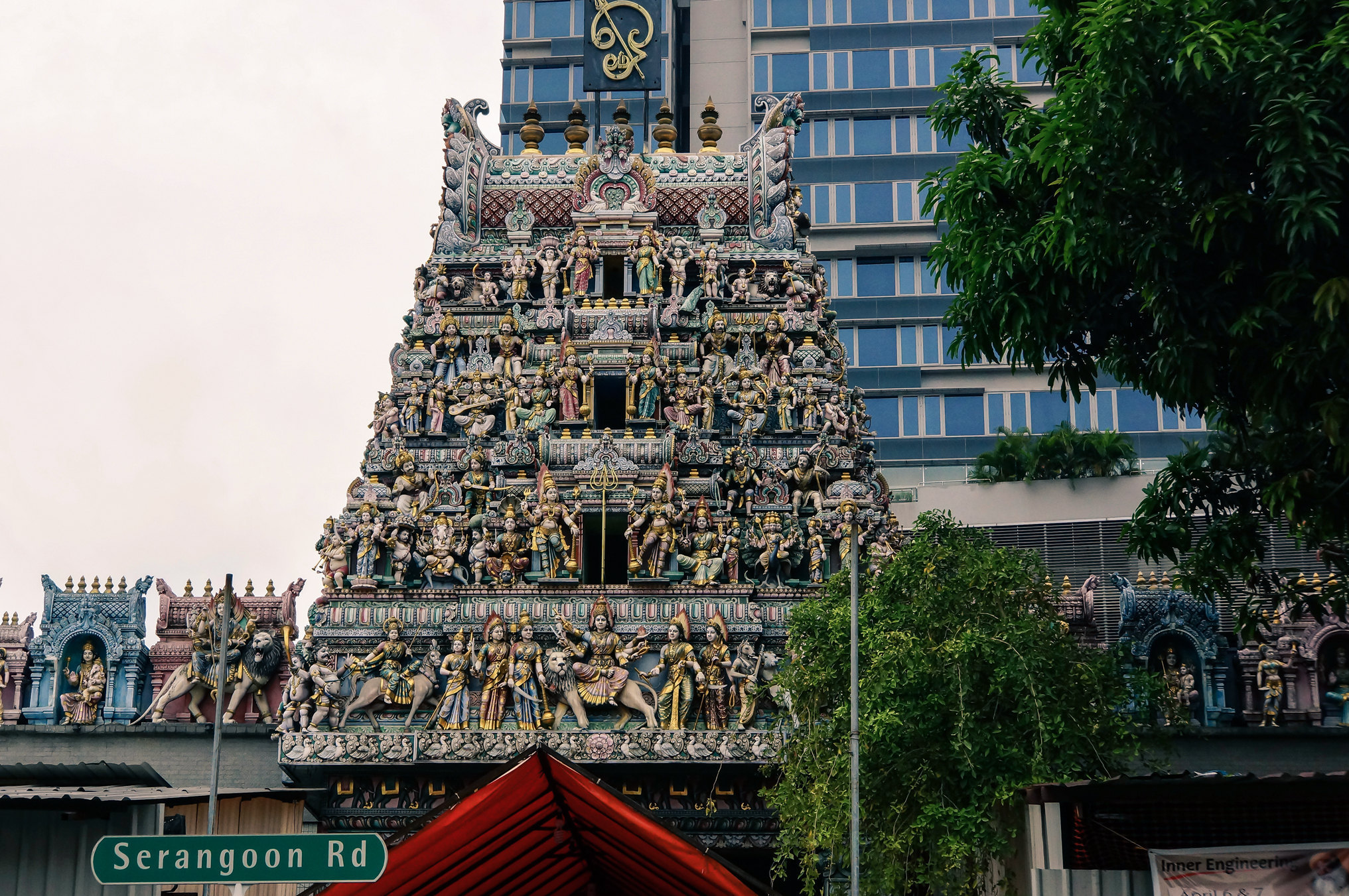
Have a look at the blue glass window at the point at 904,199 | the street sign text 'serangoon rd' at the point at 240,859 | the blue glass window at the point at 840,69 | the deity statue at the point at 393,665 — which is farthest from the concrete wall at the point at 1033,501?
the street sign text 'serangoon rd' at the point at 240,859

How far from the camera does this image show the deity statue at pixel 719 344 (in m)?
36.2

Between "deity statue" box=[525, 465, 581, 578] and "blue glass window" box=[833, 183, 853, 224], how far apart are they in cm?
3336

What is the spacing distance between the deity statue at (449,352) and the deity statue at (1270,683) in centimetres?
1764

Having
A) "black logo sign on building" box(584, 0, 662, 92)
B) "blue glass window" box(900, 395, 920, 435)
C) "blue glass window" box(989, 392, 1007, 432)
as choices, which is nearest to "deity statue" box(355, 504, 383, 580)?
"black logo sign on building" box(584, 0, 662, 92)

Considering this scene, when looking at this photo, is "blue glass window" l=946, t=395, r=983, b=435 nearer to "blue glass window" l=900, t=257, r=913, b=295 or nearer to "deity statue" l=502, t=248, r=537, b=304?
"blue glass window" l=900, t=257, r=913, b=295

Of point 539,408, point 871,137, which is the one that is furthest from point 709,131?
point 871,137

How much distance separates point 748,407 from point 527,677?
790 centimetres

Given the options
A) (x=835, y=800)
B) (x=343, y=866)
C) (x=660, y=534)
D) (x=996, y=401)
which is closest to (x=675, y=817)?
(x=660, y=534)

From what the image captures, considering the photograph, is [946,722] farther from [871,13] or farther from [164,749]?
[871,13]

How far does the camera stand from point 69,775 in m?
22.2

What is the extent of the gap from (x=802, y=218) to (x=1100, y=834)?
25.3m

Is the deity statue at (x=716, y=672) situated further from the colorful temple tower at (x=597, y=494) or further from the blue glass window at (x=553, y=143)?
the blue glass window at (x=553, y=143)

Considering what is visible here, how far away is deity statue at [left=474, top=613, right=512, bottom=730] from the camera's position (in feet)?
102

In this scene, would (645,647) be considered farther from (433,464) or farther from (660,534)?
(433,464)
